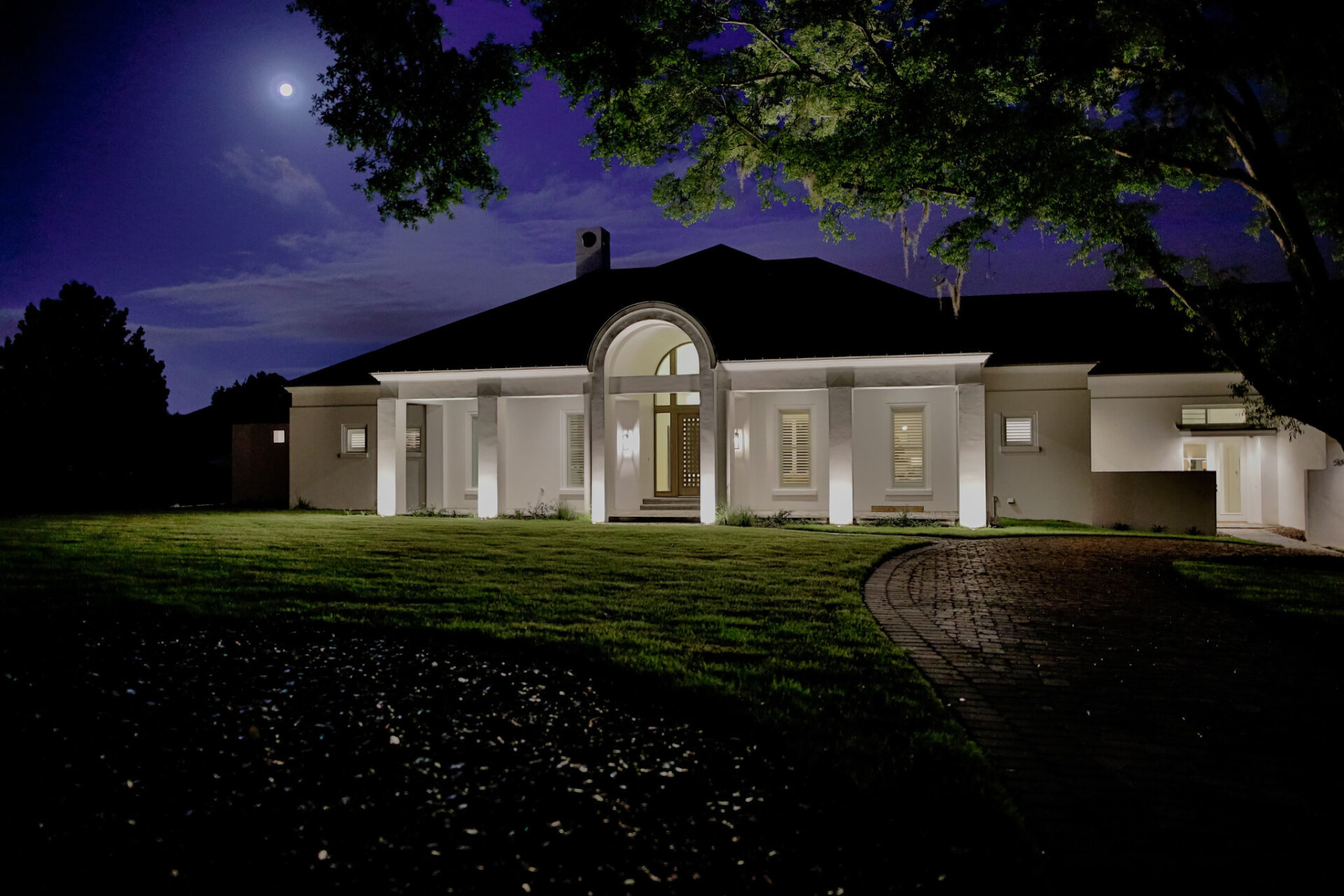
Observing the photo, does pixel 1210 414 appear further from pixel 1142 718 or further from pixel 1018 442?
pixel 1142 718

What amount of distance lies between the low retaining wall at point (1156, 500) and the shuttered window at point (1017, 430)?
169cm

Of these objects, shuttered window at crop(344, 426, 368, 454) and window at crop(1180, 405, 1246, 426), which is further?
shuttered window at crop(344, 426, 368, 454)

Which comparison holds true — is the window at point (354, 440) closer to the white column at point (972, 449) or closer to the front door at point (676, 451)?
the front door at point (676, 451)

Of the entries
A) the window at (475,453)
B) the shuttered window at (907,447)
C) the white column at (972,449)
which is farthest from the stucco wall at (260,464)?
the white column at (972,449)

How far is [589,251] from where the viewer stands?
24.9 m

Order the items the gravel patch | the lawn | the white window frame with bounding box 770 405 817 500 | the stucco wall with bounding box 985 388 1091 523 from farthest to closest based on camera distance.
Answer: the white window frame with bounding box 770 405 817 500
the stucco wall with bounding box 985 388 1091 523
the lawn
the gravel patch

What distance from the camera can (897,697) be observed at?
5770 mm

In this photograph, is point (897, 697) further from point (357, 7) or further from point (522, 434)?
point (522, 434)

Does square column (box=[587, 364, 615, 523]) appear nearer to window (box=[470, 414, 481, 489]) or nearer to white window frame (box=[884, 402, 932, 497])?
window (box=[470, 414, 481, 489])

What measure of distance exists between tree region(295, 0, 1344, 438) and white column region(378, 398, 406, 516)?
8983 mm

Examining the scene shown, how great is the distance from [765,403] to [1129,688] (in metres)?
14.9

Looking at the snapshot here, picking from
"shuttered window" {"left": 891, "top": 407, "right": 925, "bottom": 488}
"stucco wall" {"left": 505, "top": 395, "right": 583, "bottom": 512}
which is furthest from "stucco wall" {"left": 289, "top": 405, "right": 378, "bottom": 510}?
"shuttered window" {"left": 891, "top": 407, "right": 925, "bottom": 488}

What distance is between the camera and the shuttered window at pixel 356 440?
23797 mm

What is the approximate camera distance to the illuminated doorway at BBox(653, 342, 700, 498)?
2180cm
